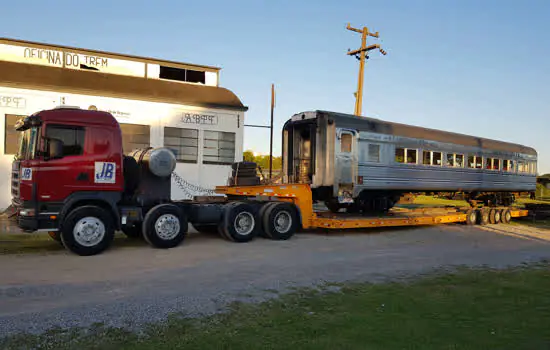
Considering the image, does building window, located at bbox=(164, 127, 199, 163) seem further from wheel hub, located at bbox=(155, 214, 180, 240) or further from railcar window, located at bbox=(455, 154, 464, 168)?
railcar window, located at bbox=(455, 154, 464, 168)

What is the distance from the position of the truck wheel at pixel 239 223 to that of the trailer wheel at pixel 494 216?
1100 centimetres

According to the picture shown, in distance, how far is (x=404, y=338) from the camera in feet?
15.9

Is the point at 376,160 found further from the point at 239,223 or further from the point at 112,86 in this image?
the point at 112,86

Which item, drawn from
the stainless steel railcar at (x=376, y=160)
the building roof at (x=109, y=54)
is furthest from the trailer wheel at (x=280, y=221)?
the building roof at (x=109, y=54)

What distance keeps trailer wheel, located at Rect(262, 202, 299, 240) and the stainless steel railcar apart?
150 centimetres

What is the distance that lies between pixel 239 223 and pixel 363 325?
23.7ft

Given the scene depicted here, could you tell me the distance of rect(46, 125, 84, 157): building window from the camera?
9.53 m

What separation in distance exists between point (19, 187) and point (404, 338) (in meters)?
8.10

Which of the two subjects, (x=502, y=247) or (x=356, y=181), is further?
(x=356, y=181)

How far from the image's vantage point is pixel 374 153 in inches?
579

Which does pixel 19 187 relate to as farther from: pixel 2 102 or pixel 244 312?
pixel 2 102

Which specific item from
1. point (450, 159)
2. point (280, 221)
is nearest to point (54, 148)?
point (280, 221)

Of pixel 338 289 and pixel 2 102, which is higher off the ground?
pixel 2 102

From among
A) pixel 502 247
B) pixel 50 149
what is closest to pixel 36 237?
pixel 50 149
